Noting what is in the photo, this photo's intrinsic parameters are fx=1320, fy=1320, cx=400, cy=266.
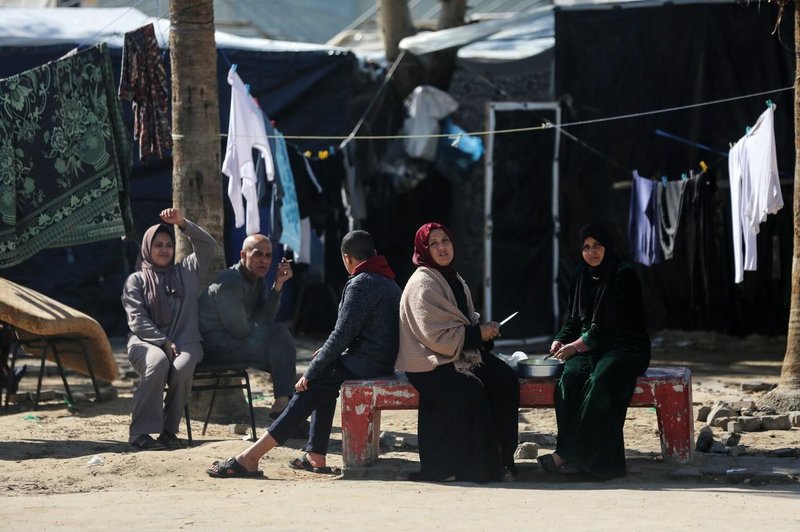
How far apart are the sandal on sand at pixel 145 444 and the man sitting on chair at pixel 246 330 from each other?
0.62m

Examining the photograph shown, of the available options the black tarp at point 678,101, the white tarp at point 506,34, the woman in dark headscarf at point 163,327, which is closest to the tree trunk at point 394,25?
the white tarp at point 506,34

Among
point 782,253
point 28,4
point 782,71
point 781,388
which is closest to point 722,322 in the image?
point 782,253

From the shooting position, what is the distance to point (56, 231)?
880 cm

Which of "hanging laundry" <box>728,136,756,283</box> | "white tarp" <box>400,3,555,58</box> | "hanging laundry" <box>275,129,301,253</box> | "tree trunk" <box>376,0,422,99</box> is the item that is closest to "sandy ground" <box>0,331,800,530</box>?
"hanging laundry" <box>728,136,756,283</box>

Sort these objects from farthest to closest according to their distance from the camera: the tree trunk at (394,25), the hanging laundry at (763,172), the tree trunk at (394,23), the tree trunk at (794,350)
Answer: the tree trunk at (394,23) < the tree trunk at (394,25) < the hanging laundry at (763,172) < the tree trunk at (794,350)

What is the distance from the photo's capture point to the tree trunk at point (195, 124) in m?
8.64

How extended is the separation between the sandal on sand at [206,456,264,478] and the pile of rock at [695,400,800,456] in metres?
2.59

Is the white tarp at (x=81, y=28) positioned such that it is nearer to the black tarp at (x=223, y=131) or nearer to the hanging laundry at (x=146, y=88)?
the black tarp at (x=223, y=131)

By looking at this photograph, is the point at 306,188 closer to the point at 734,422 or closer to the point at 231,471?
the point at 734,422

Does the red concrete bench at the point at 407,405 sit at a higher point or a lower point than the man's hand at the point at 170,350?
lower

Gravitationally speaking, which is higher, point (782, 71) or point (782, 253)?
point (782, 71)

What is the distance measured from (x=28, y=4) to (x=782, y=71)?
929 centimetres

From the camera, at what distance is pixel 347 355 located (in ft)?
23.0

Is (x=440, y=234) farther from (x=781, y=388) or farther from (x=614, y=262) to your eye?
(x=781, y=388)
